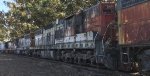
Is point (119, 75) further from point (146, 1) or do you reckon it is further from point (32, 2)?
point (32, 2)

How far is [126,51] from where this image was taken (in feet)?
47.3

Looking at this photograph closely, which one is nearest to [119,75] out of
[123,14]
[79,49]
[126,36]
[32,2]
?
[126,36]

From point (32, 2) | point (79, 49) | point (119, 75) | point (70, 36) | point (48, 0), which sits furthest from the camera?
point (32, 2)

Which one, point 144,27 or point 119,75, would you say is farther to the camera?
point 119,75

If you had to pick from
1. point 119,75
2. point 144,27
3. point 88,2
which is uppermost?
point 88,2

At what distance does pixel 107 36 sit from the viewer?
17.6m

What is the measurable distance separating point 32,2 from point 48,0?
20.8ft

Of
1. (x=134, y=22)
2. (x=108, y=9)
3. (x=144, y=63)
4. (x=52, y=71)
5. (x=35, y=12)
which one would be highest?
(x=35, y=12)

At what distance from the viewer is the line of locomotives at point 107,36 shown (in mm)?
13305

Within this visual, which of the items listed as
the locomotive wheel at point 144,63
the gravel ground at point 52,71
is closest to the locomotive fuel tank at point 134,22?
the locomotive wheel at point 144,63

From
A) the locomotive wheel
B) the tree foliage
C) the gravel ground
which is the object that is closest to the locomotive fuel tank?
the locomotive wheel

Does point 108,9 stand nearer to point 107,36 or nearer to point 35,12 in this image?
point 107,36

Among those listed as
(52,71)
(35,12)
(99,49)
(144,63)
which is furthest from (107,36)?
(35,12)

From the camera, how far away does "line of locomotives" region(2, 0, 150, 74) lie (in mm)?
13305
